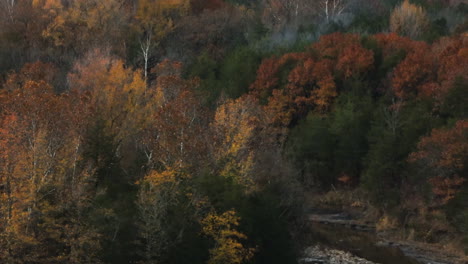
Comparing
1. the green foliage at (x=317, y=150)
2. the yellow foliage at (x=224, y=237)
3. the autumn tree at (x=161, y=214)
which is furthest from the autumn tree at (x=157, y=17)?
the yellow foliage at (x=224, y=237)

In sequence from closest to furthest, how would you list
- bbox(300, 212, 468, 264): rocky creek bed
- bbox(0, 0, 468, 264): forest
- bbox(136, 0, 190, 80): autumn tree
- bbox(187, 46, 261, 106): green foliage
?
bbox(0, 0, 468, 264): forest, bbox(300, 212, 468, 264): rocky creek bed, bbox(187, 46, 261, 106): green foliage, bbox(136, 0, 190, 80): autumn tree

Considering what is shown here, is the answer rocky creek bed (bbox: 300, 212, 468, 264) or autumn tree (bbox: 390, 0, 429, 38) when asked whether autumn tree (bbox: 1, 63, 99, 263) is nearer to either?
rocky creek bed (bbox: 300, 212, 468, 264)

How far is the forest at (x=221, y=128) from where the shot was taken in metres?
28.8

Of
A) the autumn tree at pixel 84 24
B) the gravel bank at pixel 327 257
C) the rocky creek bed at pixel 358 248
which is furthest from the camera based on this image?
the autumn tree at pixel 84 24

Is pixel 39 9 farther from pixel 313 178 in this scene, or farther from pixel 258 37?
pixel 313 178

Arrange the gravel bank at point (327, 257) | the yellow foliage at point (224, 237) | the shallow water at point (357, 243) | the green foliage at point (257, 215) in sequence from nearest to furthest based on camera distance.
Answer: the yellow foliage at point (224, 237)
the green foliage at point (257, 215)
the gravel bank at point (327, 257)
the shallow water at point (357, 243)

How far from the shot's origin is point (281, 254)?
116 feet

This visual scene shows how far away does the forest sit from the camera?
28.8 m

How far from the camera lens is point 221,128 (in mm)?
40688

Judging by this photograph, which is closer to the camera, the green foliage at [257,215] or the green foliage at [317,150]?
the green foliage at [257,215]

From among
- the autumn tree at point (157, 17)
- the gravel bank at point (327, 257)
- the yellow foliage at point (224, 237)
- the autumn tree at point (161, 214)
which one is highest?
the autumn tree at point (157, 17)

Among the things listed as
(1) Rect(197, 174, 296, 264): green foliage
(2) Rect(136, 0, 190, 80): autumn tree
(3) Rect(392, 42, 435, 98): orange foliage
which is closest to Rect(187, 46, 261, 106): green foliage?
(2) Rect(136, 0, 190, 80): autumn tree

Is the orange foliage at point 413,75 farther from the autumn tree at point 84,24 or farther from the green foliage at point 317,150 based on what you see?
the autumn tree at point 84,24

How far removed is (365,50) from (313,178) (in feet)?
60.5
